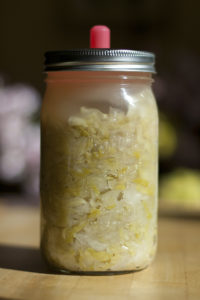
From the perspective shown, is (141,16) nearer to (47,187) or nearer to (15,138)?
(15,138)

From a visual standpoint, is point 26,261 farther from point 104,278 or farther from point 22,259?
point 104,278

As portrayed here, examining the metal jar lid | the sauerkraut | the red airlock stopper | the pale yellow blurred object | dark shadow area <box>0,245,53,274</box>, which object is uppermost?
the red airlock stopper

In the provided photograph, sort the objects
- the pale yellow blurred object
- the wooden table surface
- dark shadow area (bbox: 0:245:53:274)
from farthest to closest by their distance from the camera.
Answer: the pale yellow blurred object → dark shadow area (bbox: 0:245:53:274) → the wooden table surface

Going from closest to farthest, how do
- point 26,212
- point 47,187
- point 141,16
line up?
point 47,187, point 26,212, point 141,16

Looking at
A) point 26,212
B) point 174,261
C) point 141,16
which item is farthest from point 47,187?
point 141,16

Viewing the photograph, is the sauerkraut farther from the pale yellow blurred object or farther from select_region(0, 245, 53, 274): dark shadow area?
the pale yellow blurred object

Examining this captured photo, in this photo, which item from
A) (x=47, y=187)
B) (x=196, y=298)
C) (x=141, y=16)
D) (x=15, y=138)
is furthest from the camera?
(x=141, y=16)

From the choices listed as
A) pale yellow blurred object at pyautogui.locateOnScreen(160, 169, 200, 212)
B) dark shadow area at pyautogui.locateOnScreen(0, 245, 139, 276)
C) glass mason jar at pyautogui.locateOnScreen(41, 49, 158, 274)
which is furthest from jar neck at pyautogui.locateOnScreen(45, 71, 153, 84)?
pale yellow blurred object at pyautogui.locateOnScreen(160, 169, 200, 212)
